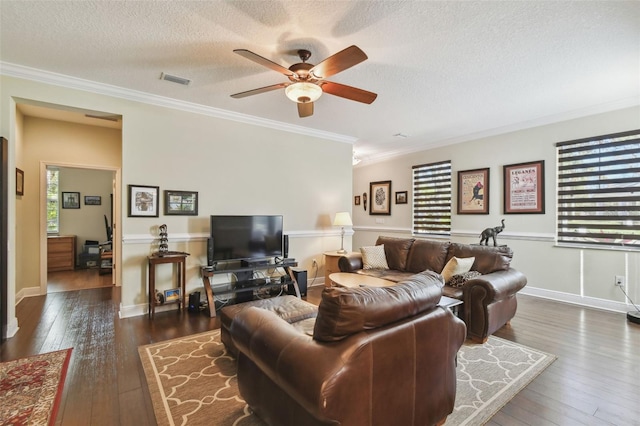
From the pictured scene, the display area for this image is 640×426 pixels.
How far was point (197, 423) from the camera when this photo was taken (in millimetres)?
1819

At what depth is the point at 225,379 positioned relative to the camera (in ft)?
7.64

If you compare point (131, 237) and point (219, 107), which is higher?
point (219, 107)

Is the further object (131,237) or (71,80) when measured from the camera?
(131,237)

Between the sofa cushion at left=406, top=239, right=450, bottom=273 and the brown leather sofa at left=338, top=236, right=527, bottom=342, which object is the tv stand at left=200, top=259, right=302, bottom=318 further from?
the sofa cushion at left=406, top=239, right=450, bottom=273

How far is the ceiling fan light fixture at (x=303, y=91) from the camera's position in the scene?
274 centimetres

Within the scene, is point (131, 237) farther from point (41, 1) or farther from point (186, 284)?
point (41, 1)

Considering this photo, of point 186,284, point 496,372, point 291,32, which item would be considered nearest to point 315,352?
point 496,372

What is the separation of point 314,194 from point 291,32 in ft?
10.6

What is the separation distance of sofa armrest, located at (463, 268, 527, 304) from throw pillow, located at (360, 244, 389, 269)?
1.56 m

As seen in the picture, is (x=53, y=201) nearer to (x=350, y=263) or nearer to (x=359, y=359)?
(x=350, y=263)

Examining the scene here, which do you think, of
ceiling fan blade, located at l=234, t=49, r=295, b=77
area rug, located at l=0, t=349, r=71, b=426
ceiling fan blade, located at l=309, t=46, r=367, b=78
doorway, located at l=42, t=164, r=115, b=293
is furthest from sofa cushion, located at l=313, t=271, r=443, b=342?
doorway, located at l=42, t=164, r=115, b=293

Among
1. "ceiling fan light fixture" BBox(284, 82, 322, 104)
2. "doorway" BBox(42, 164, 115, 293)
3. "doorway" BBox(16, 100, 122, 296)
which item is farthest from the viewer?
"doorway" BBox(42, 164, 115, 293)

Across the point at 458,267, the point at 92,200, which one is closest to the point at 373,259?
the point at 458,267

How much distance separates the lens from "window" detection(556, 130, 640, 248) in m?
3.86
